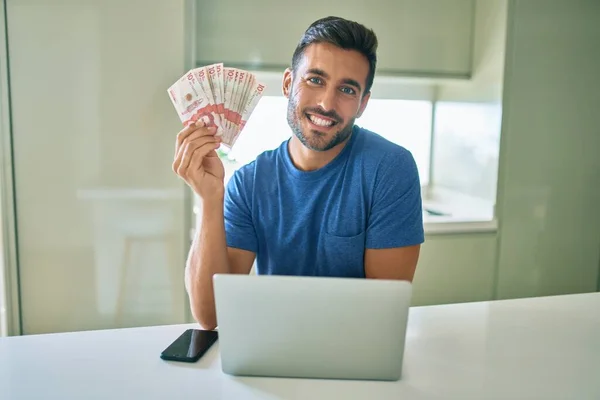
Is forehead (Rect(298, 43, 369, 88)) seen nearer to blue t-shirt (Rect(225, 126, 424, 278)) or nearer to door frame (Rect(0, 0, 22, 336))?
blue t-shirt (Rect(225, 126, 424, 278))

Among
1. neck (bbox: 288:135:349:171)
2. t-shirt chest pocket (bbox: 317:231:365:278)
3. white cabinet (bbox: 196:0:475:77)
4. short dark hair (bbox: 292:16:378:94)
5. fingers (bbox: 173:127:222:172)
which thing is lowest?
t-shirt chest pocket (bbox: 317:231:365:278)

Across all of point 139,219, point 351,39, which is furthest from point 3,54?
point 351,39

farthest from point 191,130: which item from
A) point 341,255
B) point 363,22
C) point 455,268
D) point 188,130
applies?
point 455,268

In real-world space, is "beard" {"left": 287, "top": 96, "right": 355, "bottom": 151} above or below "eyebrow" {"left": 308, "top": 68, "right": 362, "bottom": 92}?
below

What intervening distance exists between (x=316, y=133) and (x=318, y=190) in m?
0.16

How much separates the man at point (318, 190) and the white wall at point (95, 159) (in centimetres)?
97

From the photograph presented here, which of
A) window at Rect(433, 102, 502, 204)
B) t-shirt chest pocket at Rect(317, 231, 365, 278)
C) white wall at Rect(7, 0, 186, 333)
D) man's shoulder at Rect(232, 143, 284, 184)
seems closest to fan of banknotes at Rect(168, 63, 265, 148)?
man's shoulder at Rect(232, 143, 284, 184)

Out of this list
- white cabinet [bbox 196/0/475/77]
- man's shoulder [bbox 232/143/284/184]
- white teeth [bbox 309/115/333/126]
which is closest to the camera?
white teeth [bbox 309/115/333/126]

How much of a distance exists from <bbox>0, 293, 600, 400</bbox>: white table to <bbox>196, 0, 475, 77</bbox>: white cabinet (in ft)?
5.74

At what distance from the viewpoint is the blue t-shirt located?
154cm

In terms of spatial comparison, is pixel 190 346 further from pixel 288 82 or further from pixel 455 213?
pixel 455 213

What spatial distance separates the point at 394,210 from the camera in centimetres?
152

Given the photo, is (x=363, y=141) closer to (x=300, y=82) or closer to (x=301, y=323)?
(x=300, y=82)

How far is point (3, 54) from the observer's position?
2.31 metres
